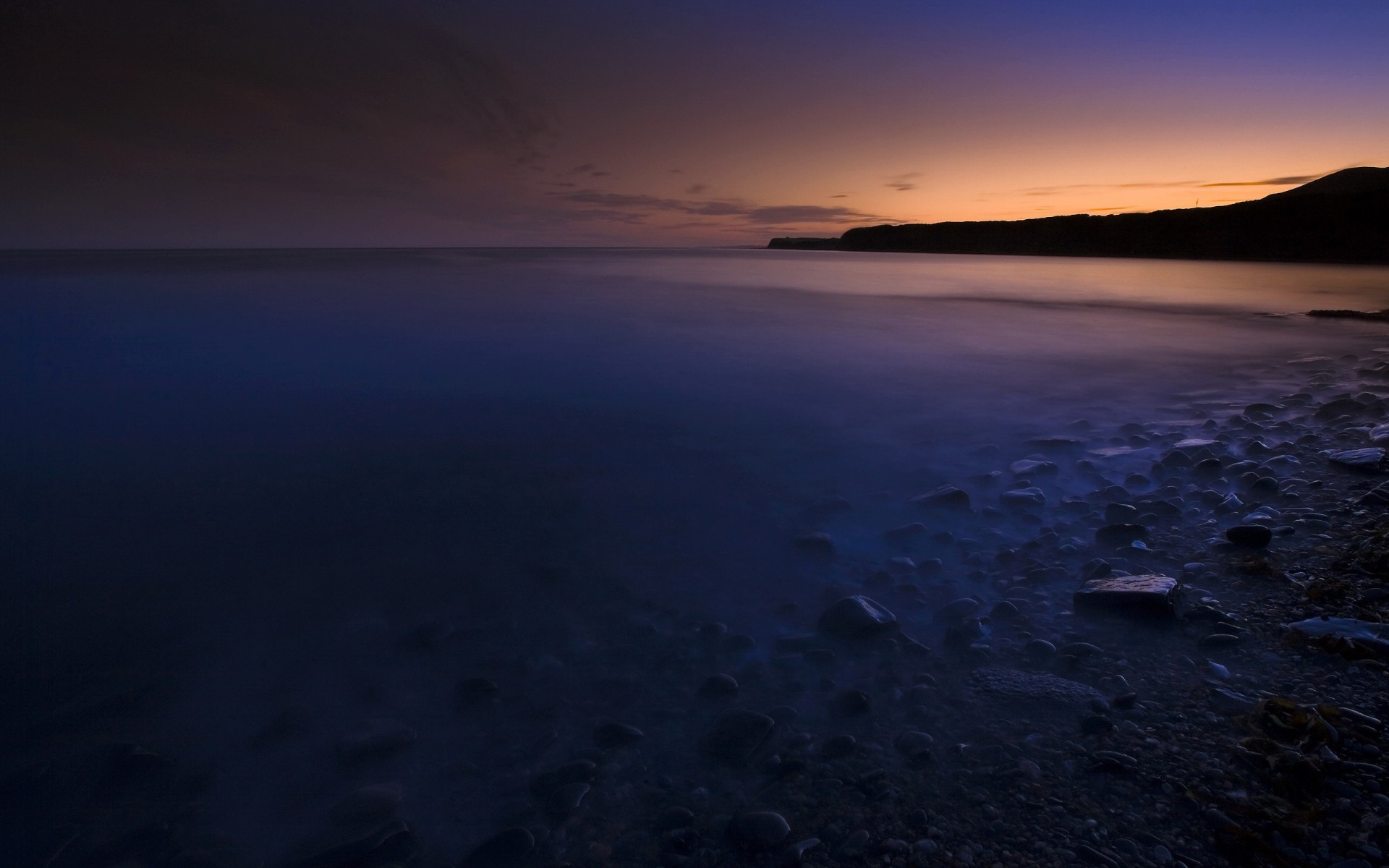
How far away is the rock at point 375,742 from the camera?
2.03 meters

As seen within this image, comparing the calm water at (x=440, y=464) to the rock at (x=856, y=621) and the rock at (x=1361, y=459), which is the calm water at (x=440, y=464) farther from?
the rock at (x=1361, y=459)

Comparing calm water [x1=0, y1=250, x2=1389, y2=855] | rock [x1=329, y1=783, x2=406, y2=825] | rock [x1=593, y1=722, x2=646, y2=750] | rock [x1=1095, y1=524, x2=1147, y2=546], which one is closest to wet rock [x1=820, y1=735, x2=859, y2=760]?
rock [x1=593, y1=722, x2=646, y2=750]

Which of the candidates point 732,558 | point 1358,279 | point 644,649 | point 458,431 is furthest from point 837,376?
point 1358,279

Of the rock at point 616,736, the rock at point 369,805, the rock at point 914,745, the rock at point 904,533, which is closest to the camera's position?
the rock at point 369,805

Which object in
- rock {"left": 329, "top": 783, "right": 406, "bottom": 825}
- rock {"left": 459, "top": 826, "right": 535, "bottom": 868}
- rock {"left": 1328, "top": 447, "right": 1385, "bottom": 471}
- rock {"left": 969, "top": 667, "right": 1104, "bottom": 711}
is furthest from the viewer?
rock {"left": 1328, "top": 447, "right": 1385, "bottom": 471}

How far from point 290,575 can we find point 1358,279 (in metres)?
43.2

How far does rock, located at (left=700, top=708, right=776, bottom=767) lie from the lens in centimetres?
199

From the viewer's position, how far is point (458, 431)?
19.3ft

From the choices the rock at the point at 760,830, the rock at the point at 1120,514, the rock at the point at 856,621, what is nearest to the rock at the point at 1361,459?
the rock at the point at 1120,514

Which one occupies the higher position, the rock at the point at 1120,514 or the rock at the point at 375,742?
the rock at the point at 1120,514

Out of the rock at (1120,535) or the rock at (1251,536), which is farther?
the rock at (1120,535)

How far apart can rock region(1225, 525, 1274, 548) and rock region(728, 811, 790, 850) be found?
298 cm

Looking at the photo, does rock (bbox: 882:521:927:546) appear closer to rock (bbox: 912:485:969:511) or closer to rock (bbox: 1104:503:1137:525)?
rock (bbox: 912:485:969:511)

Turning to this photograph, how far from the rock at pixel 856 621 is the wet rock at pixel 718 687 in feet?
1.72
